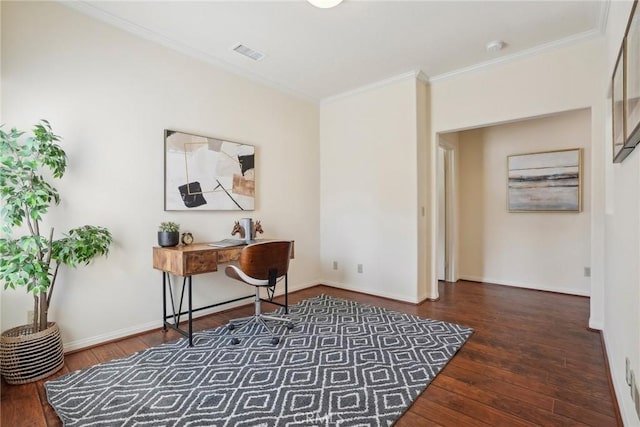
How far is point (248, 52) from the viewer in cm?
324

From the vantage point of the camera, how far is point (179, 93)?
10.3ft

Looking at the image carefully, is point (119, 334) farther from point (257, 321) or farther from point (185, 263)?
point (257, 321)

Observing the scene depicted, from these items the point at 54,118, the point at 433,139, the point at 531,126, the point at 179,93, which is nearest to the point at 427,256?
the point at 433,139

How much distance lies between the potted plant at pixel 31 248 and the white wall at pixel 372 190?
2.97 meters

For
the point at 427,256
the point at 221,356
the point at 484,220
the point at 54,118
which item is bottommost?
the point at 221,356

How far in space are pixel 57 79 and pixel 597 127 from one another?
456 cm

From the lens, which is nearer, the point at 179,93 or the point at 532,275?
the point at 179,93

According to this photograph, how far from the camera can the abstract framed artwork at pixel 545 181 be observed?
164 inches

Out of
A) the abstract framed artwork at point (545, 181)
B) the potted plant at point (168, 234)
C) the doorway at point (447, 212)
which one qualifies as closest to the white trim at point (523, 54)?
the doorway at point (447, 212)

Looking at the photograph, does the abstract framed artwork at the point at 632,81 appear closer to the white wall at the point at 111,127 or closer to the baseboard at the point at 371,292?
the baseboard at the point at 371,292

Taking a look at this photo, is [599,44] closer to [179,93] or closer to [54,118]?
[179,93]

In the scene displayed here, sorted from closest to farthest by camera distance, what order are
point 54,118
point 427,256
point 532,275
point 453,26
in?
point 54,118 → point 453,26 → point 427,256 → point 532,275

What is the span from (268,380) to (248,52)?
3029 mm

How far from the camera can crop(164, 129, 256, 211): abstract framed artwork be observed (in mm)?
3051
